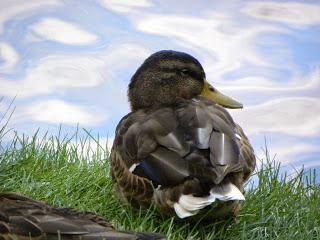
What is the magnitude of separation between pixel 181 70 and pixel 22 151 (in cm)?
159

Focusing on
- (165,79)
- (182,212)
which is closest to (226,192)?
(182,212)

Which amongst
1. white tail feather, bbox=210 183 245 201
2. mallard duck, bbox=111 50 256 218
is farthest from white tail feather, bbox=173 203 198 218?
white tail feather, bbox=210 183 245 201

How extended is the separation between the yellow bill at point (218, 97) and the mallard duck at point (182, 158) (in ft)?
0.99

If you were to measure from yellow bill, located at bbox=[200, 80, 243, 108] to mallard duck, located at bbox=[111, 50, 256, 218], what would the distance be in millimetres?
300

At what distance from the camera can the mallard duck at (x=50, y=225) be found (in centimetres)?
521

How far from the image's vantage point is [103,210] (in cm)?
766

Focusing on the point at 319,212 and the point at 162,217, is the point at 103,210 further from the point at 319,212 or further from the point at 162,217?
the point at 319,212

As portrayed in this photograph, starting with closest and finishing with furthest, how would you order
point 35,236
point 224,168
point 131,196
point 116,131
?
point 35,236
point 224,168
point 131,196
point 116,131

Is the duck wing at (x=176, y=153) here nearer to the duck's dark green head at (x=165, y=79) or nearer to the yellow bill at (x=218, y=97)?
the duck's dark green head at (x=165, y=79)

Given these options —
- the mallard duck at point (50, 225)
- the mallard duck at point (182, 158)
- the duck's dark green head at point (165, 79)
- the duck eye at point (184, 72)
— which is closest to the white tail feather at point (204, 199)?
the mallard duck at point (182, 158)

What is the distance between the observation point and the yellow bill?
29.2 feet

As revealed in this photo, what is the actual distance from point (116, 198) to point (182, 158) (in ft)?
3.11

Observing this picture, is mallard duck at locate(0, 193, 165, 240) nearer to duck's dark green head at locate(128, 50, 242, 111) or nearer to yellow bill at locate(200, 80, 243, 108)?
duck's dark green head at locate(128, 50, 242, 111)

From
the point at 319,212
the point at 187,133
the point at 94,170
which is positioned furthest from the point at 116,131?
the point at 319,212
